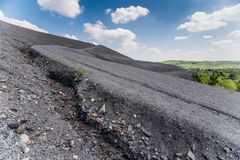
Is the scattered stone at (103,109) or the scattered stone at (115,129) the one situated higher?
the scattered stone at (103,109)

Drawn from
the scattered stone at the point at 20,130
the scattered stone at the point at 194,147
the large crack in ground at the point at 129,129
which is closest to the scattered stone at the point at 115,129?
the large crack in ground at the point at 129,129

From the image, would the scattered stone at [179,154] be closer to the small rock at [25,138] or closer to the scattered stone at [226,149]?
the scattered stone at [226,149]

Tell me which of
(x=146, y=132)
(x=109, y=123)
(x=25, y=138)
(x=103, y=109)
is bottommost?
(x=146, y=132)

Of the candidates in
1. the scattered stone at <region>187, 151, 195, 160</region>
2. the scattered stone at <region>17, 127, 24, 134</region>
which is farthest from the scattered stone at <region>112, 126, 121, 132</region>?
the scattered stone at <region>17, 127, 24, 134</region>

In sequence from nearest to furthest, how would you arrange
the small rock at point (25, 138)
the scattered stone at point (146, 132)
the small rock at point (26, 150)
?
the small rock at point (26, 150), the small rock at point (25, 138), the scattered stone at point (146, 132)

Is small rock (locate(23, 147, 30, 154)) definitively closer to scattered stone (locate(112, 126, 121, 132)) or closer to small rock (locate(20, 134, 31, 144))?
small rock (locate(20, 134, 31, 144))

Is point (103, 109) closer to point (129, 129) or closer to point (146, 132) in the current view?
point (129, 129)

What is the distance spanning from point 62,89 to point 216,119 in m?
6.58

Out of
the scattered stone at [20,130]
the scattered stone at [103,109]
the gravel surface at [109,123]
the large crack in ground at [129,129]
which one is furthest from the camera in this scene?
the scattered stone at [103,109]

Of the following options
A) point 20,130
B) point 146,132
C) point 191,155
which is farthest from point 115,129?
point 20,130

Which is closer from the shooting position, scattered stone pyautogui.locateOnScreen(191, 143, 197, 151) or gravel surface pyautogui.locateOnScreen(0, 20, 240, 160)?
gravel surface pyautogui.locateOnScreen(0, 20, 240, 160)

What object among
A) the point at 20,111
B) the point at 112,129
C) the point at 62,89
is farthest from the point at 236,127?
the point at 20,111

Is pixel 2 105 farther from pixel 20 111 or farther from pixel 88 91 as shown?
pixel 88 91

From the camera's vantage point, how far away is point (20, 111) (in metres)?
5.87
